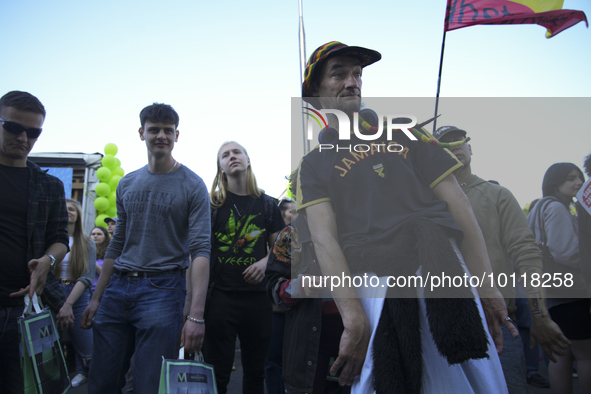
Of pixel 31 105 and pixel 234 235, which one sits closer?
pixel 31 105

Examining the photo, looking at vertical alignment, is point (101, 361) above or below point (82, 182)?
below

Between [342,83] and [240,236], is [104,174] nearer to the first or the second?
[240,236]

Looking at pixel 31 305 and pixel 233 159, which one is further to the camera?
pixel 233 159

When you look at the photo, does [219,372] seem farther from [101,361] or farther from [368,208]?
[368,208]

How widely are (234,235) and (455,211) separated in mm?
2112

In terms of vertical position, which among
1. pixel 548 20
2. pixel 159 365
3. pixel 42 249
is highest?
pixel 548 20

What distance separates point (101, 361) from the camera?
2.32 metres

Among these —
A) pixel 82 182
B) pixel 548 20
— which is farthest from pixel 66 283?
pixel 82 182

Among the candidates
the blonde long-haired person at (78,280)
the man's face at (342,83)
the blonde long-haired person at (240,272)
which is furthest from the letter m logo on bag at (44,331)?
the man's face at (342,83)

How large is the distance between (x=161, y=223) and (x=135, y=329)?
0.72 metres

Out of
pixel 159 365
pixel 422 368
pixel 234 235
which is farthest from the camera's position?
pixel 234 235

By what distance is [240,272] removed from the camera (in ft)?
9.96

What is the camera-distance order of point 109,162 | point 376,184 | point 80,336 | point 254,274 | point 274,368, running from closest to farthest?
point 376,184 < point 254,274 < point 274,368 < point 80,336 < point 109,162

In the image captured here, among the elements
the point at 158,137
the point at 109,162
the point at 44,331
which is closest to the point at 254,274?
the point at 158,137
